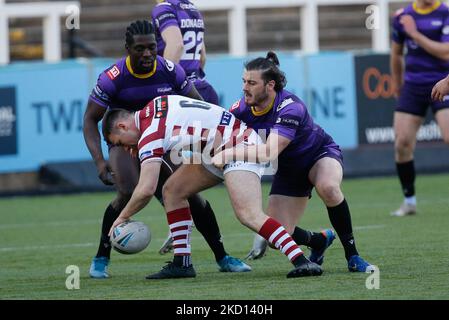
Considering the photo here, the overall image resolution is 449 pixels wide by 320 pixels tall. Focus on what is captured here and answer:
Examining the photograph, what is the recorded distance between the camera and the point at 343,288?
24.6ft

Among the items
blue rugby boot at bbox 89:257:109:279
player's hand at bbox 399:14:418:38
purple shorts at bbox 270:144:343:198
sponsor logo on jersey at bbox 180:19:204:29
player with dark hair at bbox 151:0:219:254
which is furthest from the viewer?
player's hand at bbox 399:14:418:38

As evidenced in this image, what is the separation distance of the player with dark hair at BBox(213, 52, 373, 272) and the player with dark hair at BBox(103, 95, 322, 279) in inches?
6.3

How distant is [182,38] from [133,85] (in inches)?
58.0

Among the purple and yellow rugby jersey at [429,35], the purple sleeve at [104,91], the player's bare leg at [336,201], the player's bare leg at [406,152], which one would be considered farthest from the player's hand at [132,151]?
the purple and yellow rugby jersey at [429,35]

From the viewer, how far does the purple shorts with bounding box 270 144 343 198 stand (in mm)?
→ 8758

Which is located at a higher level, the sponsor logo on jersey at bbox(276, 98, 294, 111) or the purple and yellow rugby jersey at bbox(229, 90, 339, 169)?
the sponsor logo on jersey at bbox(276, 98, 294, 111)

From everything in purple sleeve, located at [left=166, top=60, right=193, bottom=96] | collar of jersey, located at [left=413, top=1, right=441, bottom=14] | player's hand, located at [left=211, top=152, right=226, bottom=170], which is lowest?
player's hand, located at [left=211, top=152, right=226, bottom=170]

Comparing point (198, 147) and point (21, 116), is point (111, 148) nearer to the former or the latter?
point (198, 147)

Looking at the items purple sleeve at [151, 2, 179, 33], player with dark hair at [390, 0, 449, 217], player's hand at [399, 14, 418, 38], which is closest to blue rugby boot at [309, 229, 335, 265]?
purple sleeve at [151, 2, 179, 33]

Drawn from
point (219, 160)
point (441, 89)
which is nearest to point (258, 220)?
point (219, 160)

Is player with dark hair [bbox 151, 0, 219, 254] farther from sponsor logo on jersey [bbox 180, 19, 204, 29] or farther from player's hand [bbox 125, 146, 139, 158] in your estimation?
player's hand [bbox 125, 146, 139, 158]

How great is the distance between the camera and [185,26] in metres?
10.4

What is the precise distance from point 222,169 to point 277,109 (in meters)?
0.57
